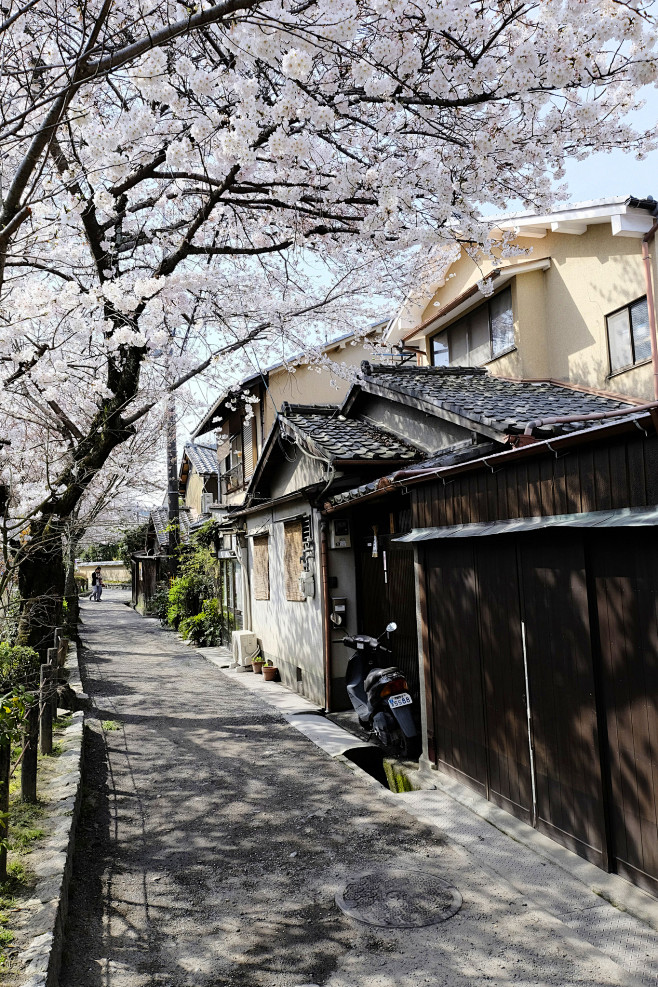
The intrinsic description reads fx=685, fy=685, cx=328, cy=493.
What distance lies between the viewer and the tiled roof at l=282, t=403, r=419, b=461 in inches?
397

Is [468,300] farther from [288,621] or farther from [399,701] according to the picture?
[399,701]

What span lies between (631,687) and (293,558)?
8.70 metres

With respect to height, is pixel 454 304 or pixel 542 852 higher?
pixel 454 304

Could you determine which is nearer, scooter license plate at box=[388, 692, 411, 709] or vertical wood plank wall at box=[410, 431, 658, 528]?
vertical wood plank wall at box=[410, 431, 658, 528]

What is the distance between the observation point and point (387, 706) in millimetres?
7875

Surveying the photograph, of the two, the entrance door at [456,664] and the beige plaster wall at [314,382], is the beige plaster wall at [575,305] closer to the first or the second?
the entrance door at [456,664]

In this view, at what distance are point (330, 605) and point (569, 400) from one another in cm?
517

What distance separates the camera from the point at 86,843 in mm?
5926

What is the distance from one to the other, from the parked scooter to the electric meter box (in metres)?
2.08

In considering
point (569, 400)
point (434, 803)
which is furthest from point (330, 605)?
point (569, 400)

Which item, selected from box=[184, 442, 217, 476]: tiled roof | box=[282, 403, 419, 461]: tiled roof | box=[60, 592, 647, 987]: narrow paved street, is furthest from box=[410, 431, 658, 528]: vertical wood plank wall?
box=[184, 442, 217, 476]: tiled roof

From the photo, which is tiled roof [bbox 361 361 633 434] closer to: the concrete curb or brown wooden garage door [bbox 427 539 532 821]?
brown wooden garage door [bbox 427 539 532 821]

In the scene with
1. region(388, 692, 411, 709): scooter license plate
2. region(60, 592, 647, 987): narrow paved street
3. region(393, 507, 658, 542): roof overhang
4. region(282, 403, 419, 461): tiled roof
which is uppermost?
region(282, 403, 419, 461): tiled roof

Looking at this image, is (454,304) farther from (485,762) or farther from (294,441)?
(485,762)
